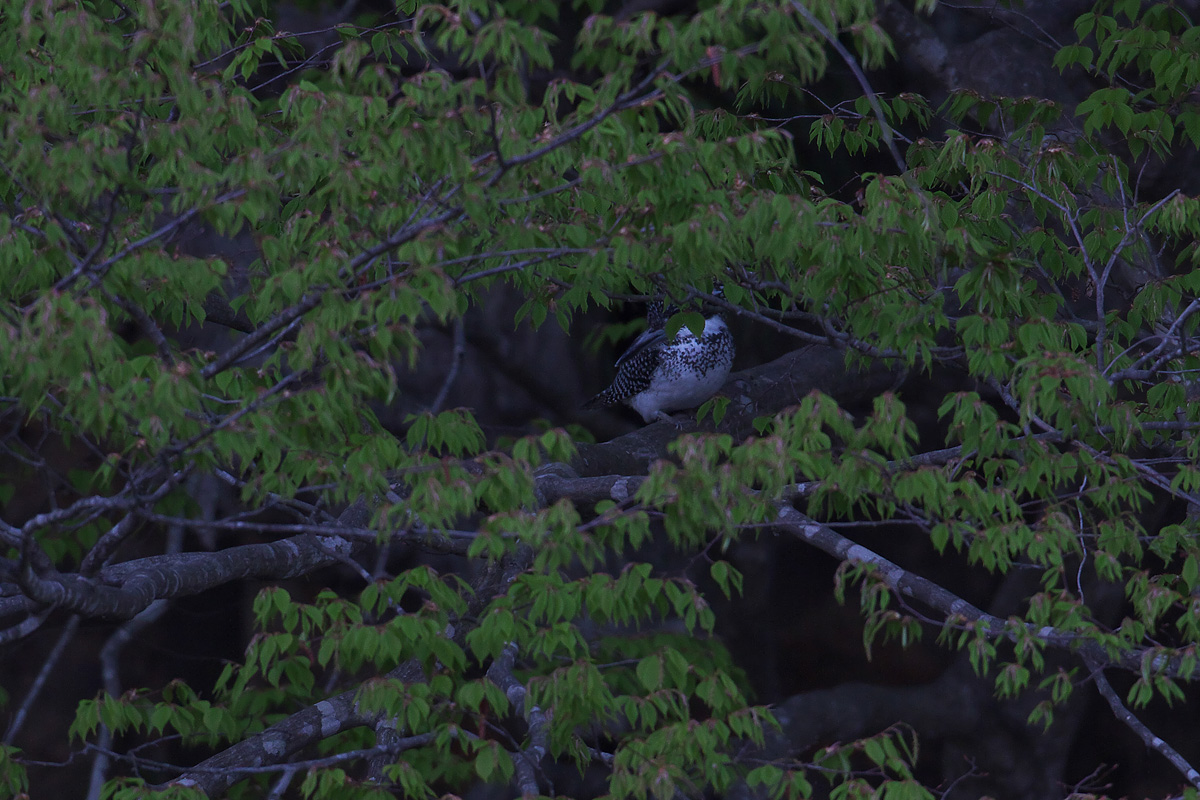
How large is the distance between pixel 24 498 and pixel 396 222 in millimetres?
5758

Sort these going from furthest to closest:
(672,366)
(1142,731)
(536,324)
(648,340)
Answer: (648,340), (672,366), (536,324), (1142,731)

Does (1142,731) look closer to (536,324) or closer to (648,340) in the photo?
(536,324)

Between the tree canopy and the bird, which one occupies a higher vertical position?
the tree canopy

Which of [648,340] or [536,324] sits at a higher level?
[536,324]

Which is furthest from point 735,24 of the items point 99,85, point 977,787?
point 977,787

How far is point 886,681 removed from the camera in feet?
29.2

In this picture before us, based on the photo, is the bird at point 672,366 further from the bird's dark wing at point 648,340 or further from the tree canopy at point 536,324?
the tree canopy at point 536,324

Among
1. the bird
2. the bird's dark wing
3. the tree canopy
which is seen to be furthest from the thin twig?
the bird's dark wing

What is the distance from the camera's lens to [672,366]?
5527mm

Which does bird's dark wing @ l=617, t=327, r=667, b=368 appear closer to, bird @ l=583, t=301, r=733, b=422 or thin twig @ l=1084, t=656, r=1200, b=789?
bird @ l=583, t=301, r=733, b=422

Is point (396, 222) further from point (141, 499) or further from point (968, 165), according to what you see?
point (968, 165)

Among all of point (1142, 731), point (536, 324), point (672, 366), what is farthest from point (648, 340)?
point (1142, 731)

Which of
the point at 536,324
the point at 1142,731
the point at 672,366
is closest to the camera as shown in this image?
the point at 1142,731

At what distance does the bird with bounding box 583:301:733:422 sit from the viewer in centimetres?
547
